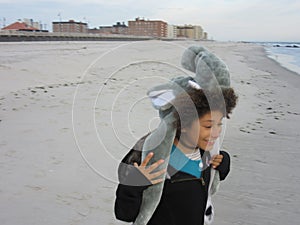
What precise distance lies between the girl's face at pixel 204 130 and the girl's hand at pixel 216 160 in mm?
185

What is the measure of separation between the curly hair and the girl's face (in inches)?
0.7

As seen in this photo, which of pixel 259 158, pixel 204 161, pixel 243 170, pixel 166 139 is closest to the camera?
pixel 166 139

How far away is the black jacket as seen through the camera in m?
1.24

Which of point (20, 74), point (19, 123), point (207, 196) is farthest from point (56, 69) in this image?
point (207, 196)

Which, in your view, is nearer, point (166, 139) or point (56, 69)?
point (166, 139)

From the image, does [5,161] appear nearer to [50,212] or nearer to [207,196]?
[50,212]

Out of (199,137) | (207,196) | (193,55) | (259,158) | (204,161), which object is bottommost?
(259,158)

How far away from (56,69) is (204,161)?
34.5 ft

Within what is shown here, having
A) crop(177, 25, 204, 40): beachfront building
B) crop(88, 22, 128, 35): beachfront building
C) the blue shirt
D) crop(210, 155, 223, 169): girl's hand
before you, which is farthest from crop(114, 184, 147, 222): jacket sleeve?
crop(177, 25, 204, 40): beachfront building

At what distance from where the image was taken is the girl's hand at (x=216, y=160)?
1.50 metres

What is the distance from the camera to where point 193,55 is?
4.13 feet

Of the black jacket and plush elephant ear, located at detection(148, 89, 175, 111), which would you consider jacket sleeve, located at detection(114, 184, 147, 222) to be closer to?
the black jacket

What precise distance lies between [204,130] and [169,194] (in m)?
Answer: 0.31

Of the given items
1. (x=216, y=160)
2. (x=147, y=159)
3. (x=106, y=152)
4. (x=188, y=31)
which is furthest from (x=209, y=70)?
(x=188, y=31)
